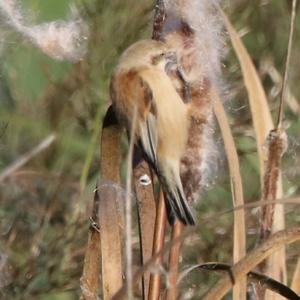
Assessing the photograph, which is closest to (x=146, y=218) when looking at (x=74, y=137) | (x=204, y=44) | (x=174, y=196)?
(x=174, y=196)

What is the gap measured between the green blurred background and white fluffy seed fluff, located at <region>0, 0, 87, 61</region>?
0.36 metres

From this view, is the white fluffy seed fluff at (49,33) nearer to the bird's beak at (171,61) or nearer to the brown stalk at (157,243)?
the bird's beak at (171,61)

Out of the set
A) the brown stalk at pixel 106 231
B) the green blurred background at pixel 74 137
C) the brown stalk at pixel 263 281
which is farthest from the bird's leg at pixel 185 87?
the green blurred background at pixel 74 137

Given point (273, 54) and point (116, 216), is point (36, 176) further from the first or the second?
point (116, 216)

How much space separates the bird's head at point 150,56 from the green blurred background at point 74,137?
73 cm

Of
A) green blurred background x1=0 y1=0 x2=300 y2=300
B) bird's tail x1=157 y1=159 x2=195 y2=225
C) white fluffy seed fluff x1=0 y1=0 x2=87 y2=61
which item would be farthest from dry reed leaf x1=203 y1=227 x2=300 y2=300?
green blurred background x1=0 y1=0 x2=300 y2=300

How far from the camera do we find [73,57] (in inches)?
61.2

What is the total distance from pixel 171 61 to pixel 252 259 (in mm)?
386

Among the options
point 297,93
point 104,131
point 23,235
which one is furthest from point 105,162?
point 297,93

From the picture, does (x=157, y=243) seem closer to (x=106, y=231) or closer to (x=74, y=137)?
(x=106, y=231)

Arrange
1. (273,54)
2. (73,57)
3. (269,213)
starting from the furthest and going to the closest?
(273,54) → (73,57) → (269,213)

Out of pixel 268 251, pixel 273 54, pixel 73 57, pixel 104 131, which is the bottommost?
pixel 268 251

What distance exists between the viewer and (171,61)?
51.9 inches

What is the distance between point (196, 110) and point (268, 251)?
275mm
